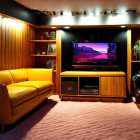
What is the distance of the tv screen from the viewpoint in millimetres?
4930

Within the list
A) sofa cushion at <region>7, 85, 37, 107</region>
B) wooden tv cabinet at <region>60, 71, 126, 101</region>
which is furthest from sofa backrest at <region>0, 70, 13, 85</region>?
wooden tv cabinet at <region>60, 71, 126, 101</region>

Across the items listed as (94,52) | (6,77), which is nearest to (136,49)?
(94,52)

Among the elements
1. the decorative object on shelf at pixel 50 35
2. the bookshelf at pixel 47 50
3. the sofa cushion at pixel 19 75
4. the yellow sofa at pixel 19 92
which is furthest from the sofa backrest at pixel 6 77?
the decorative object on shelf at pixel 50 35

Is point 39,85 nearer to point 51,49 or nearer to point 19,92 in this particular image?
point 19,92

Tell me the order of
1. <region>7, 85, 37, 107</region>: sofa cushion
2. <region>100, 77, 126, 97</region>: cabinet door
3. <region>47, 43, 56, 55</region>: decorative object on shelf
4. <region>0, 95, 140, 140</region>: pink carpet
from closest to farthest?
1. <region>0, 95, 140, 140</region>: pink carpet
2. <region>7, 85, 37, 107</region>: sofa cushion
3. <region>100, 77, 126, 97</region>: cabinet door
4. <region>47, 43, 56, 55</region>: decorative object on shelf

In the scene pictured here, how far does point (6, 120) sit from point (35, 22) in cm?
305

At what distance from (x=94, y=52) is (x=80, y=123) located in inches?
98.3

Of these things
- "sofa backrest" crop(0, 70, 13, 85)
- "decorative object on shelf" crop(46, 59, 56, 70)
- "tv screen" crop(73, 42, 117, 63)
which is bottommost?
"sofa backrest" crop(0, 70, 13, 85)

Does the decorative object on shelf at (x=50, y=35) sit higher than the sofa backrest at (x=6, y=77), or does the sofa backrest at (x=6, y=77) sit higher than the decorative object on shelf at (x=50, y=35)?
the decorative object on shelf at (x=50, y=35)

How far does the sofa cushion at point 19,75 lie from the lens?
3.94 m

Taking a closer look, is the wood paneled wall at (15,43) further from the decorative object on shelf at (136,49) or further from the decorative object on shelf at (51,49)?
the decorative object on shelf at (136,49)

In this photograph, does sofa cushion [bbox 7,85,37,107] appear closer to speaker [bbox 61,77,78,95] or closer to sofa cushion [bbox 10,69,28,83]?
sofa cushion [bbox 10,69,28,83]

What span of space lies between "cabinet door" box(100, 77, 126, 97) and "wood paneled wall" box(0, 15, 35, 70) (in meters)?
2.04

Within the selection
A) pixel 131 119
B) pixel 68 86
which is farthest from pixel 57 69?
pixel 131 119
